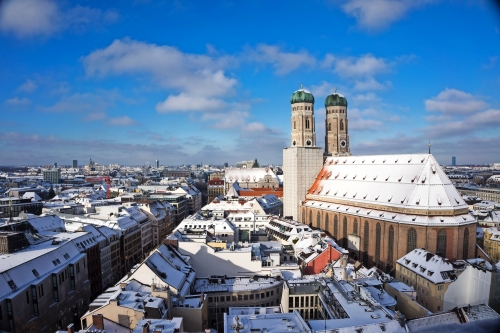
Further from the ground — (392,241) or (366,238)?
(392,241)

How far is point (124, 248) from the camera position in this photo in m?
65.7

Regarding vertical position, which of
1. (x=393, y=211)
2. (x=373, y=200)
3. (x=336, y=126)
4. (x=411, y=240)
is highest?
(x=336, y=126)

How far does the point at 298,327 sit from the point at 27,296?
88.3 feet

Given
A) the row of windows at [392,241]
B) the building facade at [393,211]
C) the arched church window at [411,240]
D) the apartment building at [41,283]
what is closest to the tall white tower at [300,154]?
the building facade at [393,211]

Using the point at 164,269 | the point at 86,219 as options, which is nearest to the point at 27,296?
the point at 164,269

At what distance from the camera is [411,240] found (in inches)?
2295

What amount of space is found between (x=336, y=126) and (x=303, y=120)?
14.4 meters

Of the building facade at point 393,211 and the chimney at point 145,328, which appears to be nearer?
the chimney at point 145,328

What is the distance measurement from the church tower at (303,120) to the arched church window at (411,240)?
36.1 m

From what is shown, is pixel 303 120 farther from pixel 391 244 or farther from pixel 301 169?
pixel 391 244

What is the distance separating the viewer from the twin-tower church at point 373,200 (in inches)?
2239

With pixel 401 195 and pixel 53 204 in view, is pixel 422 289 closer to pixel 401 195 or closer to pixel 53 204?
pixel 401 195

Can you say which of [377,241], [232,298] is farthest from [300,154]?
[232,298]

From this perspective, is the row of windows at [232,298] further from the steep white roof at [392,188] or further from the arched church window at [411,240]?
the steep white roof at [392,188]
